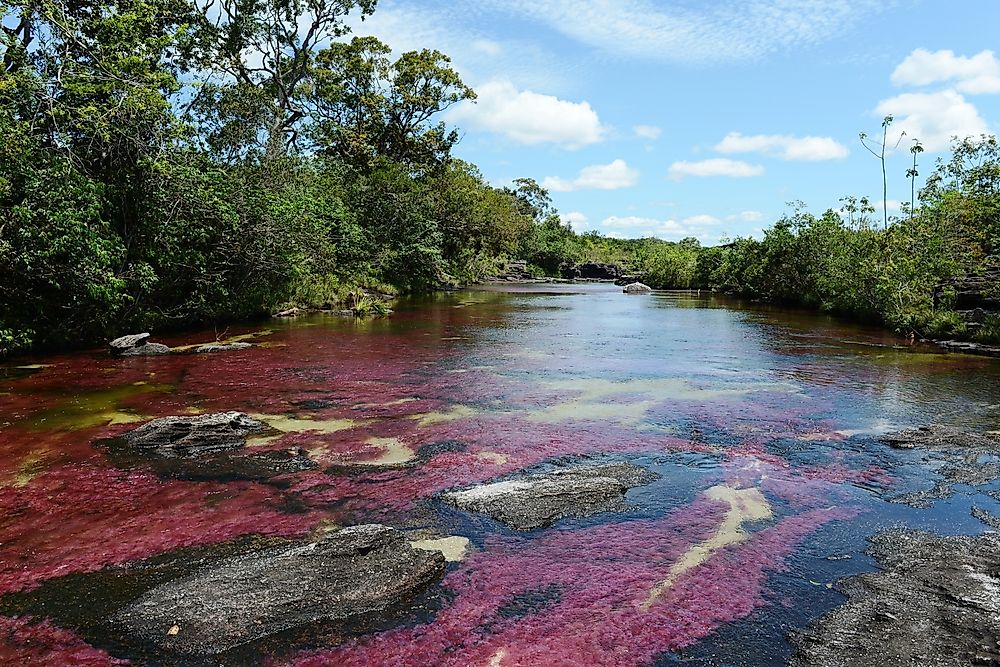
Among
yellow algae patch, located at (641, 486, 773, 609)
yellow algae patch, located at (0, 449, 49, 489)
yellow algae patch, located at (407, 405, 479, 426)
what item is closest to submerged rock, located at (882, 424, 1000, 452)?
yellow algae patch, located at (641, 486, 773, 609)

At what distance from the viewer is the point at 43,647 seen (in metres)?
4.50

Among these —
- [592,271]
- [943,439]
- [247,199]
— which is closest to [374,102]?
[247,199]

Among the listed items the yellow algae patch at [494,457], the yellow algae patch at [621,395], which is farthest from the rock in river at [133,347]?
the yellow algae patch at [494,457]

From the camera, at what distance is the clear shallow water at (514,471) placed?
189 inches

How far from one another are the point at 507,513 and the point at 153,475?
4.40 metres

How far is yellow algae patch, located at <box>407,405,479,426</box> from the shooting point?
1066 cm

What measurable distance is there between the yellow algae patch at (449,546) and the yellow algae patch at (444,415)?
430 centimetres

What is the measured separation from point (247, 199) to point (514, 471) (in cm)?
1624

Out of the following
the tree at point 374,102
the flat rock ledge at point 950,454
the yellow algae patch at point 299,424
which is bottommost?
the flat rock ledge at point 950,454

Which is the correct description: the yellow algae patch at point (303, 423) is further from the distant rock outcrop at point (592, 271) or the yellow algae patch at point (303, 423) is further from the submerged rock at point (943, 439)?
the distant rock outcrop at point (592, 271)

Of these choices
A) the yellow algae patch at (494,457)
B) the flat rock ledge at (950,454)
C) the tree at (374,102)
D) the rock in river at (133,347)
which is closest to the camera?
the flat rock ledge at (950,454)

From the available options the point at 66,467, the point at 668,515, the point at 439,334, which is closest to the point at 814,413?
the point at 668,515

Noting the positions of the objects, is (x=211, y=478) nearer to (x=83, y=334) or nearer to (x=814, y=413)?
(x=814, y=413)

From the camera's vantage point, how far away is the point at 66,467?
8.19 meters
